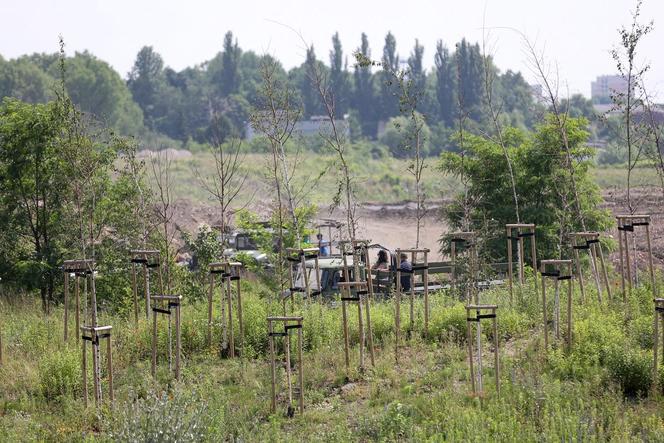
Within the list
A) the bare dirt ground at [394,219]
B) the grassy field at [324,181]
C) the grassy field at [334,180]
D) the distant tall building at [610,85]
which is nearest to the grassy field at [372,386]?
the distant tall building at [610,85]

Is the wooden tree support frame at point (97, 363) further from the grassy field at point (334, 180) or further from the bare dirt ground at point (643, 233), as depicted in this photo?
the grassy field at point (334, 180)

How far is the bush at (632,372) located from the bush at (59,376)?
550 cm

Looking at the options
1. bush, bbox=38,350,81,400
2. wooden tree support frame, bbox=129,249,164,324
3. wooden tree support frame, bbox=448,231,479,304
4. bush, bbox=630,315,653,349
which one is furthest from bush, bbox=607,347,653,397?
bush, bbox=38,350,81,400

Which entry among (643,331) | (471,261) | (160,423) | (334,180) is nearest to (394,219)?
(334,180)

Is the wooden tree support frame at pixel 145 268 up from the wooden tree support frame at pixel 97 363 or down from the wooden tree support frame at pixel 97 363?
up

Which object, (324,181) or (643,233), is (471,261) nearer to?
(643,233)

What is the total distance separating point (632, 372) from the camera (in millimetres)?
8859

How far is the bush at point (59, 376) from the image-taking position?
971cm

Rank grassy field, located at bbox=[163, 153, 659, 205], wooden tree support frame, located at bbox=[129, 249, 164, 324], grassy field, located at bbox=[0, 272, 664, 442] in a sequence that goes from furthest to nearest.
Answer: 1. grassy field, located at bbox=[163, 153, 659, 205]
2. wooden tree support frame, located at bbox=[129, 249, 164, 324]
3. grassy field, located at bbox=[0, 272, 664, 442]

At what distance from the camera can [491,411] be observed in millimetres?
8289

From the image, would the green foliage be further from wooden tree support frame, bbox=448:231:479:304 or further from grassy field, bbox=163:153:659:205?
grassy field, bbox=163:153:659:205

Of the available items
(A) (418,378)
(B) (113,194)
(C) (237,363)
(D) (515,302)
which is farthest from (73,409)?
(B) (113,194)

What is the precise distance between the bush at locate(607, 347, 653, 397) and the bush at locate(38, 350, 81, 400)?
5.50 metres

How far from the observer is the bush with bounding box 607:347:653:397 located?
8.81 m
